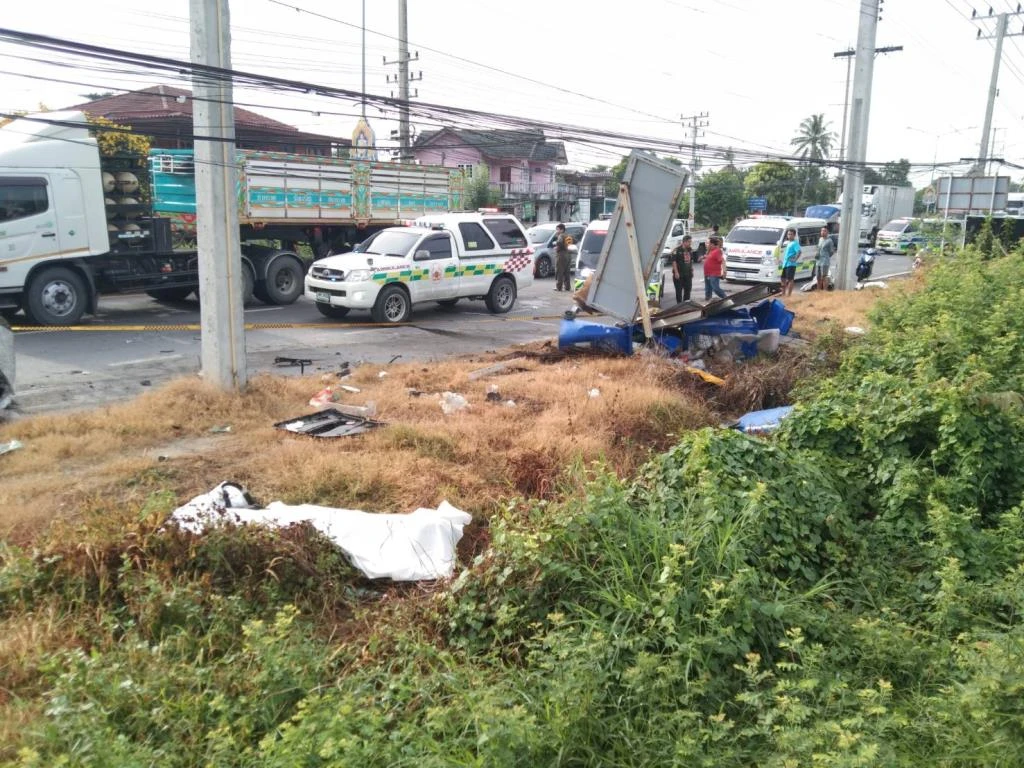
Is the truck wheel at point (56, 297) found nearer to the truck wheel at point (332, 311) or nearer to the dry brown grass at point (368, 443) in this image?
the truck wheel at point (332, 311)

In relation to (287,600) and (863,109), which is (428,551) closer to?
(287,600)

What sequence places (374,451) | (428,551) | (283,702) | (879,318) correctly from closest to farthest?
(283,702)
(428,551)
(374,451)
(879,318)

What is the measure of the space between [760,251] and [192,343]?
53.6 ft

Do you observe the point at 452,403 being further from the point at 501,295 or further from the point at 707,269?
the point at 707,269

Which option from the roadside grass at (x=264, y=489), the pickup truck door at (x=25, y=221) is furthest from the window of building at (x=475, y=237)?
the pickup truck door at (x=25, y=221)

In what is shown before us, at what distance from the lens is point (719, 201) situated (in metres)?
51.2

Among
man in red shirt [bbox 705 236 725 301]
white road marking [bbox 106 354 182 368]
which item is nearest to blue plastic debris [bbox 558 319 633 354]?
white road marking [bbox 106 354 182 368]

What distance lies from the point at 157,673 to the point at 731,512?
10.2 feet

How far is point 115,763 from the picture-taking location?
10.2 ft

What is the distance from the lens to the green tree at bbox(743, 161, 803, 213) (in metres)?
51.3

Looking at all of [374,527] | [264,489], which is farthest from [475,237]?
[374,527]

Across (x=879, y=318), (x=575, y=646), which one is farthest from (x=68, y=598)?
(x=879, y=318)

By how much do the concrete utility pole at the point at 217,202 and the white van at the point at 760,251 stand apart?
17.6 metres

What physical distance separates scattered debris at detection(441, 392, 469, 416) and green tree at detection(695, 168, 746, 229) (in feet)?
146
